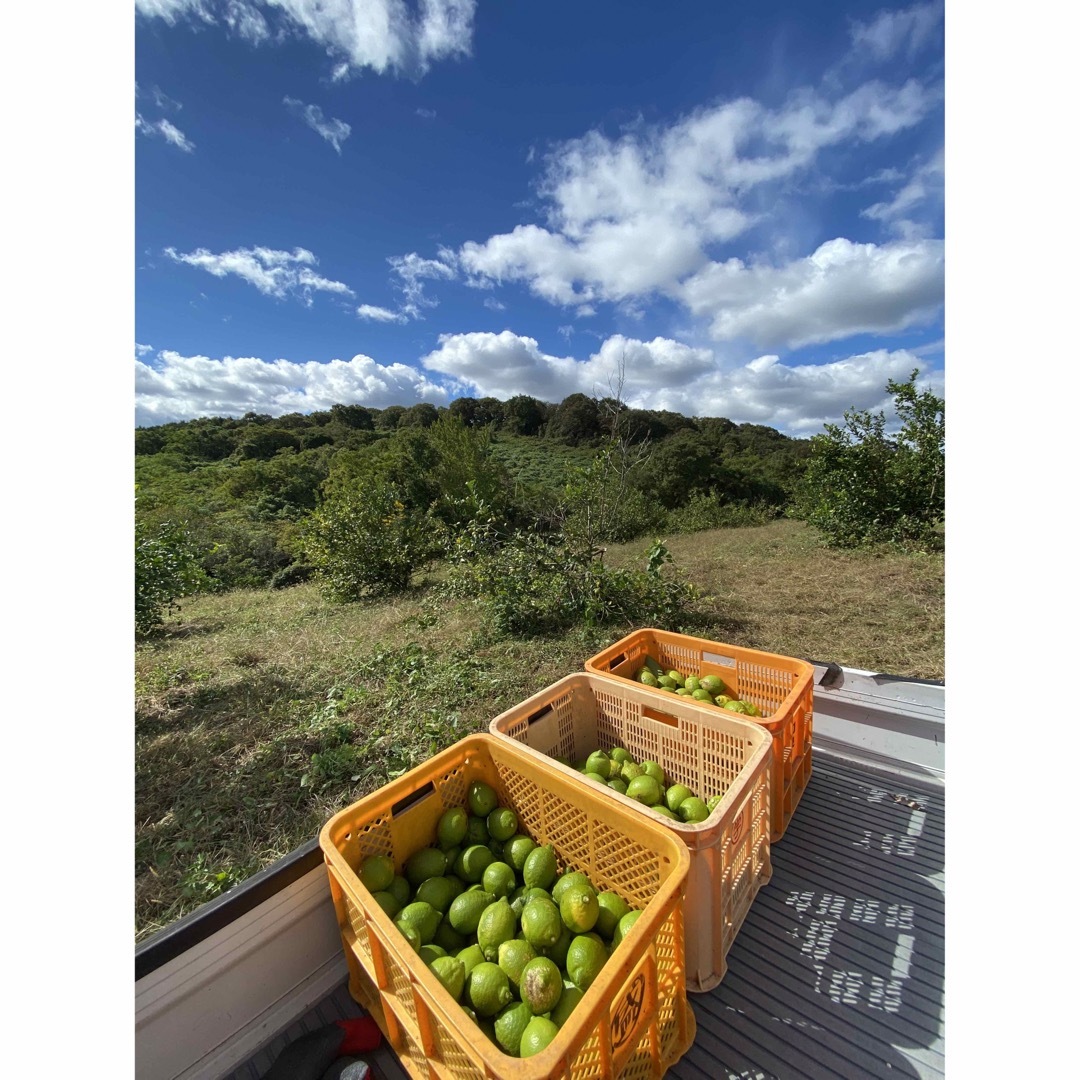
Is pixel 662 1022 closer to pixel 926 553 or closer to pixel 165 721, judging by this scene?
pixel 165 721

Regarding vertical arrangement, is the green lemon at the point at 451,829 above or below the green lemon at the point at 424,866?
above

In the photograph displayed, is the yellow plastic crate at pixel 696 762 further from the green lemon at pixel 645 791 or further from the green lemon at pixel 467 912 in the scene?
the green lemon at pixel 467 912

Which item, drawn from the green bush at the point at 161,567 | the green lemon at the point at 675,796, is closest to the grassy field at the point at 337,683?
the green bush at the point at 161,567

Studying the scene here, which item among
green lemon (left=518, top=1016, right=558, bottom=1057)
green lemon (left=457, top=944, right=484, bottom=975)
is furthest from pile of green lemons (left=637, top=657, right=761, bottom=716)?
green lemon (left=518, top=1016, right=558, bottom=1057)

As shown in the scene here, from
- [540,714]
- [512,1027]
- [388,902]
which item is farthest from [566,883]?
[540,714]

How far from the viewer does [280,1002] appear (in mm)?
1234

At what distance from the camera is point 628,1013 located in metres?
0.87

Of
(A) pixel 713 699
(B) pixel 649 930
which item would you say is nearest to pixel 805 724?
(A) pixel 713 699

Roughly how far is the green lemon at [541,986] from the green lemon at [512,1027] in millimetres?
16

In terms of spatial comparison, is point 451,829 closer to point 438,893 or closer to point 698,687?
point 438,893

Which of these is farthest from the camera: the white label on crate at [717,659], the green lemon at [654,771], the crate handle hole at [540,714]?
the white label on crate at [717,659]

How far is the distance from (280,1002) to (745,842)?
1.29 metres

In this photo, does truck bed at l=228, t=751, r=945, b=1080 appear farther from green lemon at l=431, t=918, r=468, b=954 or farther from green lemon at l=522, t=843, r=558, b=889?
green lemon at l=522, t=843, r=558, b=889

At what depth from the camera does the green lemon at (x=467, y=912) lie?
118 cm
